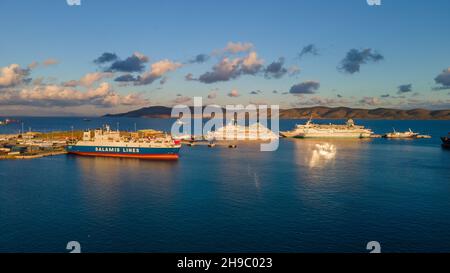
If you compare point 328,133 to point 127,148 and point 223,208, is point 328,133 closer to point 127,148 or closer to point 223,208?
point 127,148

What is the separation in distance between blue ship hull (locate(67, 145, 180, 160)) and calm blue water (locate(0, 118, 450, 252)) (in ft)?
Result: 22.6

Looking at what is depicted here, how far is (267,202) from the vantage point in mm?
26281

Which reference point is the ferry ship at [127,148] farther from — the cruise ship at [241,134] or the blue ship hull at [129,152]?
the cruise ship at [241,134]

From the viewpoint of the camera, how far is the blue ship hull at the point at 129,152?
165 ft

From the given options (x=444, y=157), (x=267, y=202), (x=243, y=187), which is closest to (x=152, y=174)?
(x=243, y=187)

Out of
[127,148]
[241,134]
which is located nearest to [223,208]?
[127,148]

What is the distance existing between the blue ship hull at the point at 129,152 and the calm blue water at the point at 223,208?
689 cm

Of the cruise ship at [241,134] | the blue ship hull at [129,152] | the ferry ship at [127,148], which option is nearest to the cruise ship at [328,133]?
the cruise ship at [241,134]

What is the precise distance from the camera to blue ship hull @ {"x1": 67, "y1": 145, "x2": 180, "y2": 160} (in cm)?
5041

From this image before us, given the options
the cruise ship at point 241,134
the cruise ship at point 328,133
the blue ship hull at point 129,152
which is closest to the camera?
the blue ship hull at point 129,152

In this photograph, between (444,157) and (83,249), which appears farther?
(444,157)
